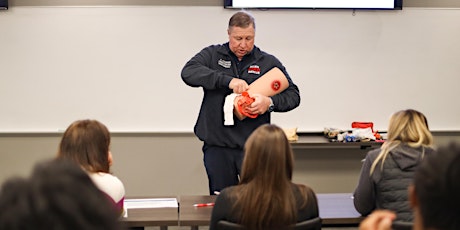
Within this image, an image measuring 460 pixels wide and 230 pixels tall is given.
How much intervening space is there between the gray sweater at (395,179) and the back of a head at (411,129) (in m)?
0.04

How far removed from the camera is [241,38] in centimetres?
408

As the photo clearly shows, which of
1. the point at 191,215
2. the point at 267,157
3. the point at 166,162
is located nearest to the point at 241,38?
the point at 191,215

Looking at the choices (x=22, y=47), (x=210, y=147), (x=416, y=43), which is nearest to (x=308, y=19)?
(x=416, y=43)

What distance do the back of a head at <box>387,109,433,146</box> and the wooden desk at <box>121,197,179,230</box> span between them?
1.14 metres

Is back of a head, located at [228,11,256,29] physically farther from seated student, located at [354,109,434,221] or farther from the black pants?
seated student, located at [354,109,434,221]

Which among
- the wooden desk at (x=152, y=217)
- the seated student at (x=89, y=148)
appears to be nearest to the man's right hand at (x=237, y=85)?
the wooden desk at (x=152, y=217)

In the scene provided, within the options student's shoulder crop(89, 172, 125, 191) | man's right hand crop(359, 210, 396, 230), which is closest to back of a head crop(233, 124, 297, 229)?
student's shoulder crop(89, 172, 125, 191)

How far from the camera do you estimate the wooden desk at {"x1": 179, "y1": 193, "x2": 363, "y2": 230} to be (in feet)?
10.2

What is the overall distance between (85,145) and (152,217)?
539 millimetres

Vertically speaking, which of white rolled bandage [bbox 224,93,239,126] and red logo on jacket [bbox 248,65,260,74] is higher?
red logo on jacket [bbox 248,65,260,74]

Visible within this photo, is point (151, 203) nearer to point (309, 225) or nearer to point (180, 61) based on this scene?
point (309, 225)

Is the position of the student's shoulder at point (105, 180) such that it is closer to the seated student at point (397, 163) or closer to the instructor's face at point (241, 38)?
the seated student at point (397, 163)

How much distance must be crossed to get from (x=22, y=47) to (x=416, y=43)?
3445mm

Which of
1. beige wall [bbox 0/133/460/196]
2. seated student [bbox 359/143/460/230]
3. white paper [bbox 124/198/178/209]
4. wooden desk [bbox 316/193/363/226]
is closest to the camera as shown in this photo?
seated student [bbox 359/143/460/230]
